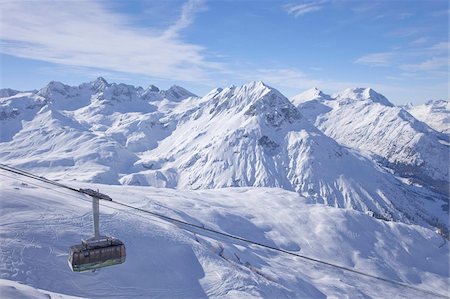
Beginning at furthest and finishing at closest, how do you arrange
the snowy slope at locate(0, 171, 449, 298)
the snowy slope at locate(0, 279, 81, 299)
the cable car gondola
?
the snowy slope at locate(0, 171, 449, 298) < the snowy slope at locate(0, 279, 81, 299) < the cable car gondola

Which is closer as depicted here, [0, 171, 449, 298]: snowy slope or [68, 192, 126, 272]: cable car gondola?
[68, 192, 126, 272]: cable car gondola

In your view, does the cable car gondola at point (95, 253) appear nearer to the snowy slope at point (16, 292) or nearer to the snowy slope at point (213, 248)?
the snowy slope at point (16, 292)

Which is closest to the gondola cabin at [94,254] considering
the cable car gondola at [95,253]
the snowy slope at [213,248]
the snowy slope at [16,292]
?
the cable car gondola at [95,253]

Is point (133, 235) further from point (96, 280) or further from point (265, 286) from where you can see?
point (265, 286)

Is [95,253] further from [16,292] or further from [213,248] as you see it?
[213,248]

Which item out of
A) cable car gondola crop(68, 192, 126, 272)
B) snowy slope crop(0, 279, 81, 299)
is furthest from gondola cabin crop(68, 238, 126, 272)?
snowy slope crop(0, 279, 81, 299)

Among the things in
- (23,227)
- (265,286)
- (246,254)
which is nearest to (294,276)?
(246,254)

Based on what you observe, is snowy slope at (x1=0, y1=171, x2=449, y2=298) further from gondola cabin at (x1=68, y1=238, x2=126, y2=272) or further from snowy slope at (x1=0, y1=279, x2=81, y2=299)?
gondola cabin at (x1=68, y1=238, x2=126, y2=272)
